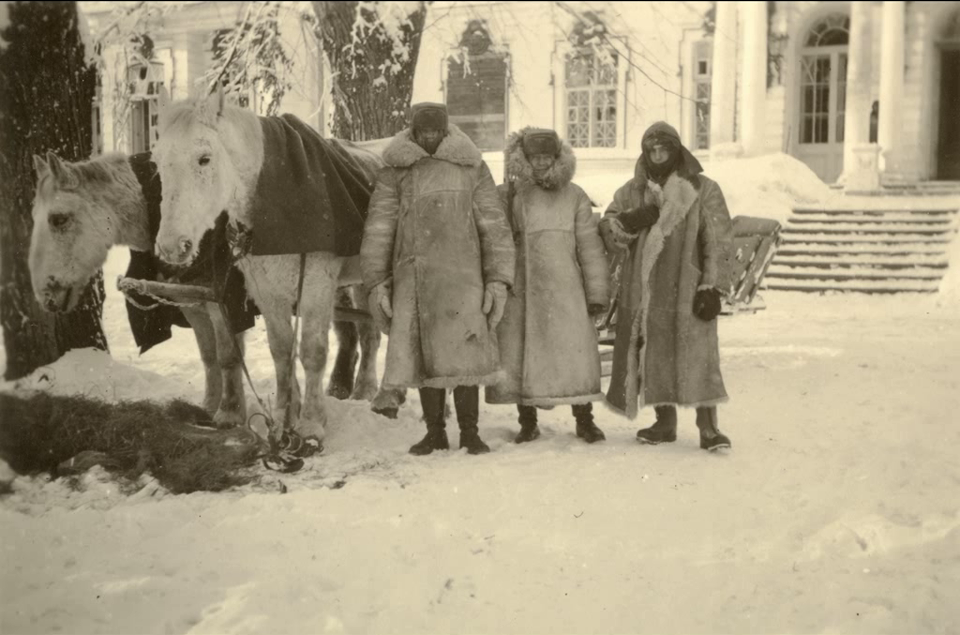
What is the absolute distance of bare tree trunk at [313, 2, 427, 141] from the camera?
6.03 metres

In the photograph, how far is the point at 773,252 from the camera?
25.8 ft

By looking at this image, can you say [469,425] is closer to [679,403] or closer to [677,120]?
[679,403]

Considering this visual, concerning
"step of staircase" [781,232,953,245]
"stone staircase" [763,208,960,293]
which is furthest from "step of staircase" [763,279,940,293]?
"step of staircase" [781,232,953,245]

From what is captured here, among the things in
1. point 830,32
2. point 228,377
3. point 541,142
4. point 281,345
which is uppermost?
point 830,32

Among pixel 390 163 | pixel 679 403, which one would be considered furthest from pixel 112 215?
pixel 679 403

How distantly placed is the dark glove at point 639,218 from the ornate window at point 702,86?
12.9 metres

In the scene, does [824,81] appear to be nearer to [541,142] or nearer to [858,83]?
[858,83]

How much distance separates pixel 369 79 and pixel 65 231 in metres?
2.58

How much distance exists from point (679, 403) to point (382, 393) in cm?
167

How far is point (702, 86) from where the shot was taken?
17.9 m

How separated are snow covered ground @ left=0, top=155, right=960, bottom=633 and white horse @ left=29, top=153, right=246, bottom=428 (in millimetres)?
626

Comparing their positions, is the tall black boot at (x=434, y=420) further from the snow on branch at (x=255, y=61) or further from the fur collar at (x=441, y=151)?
the snow on branch at (x=255, y=61)

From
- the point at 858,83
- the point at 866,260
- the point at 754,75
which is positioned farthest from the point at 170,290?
the point at 858,83

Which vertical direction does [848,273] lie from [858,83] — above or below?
below
